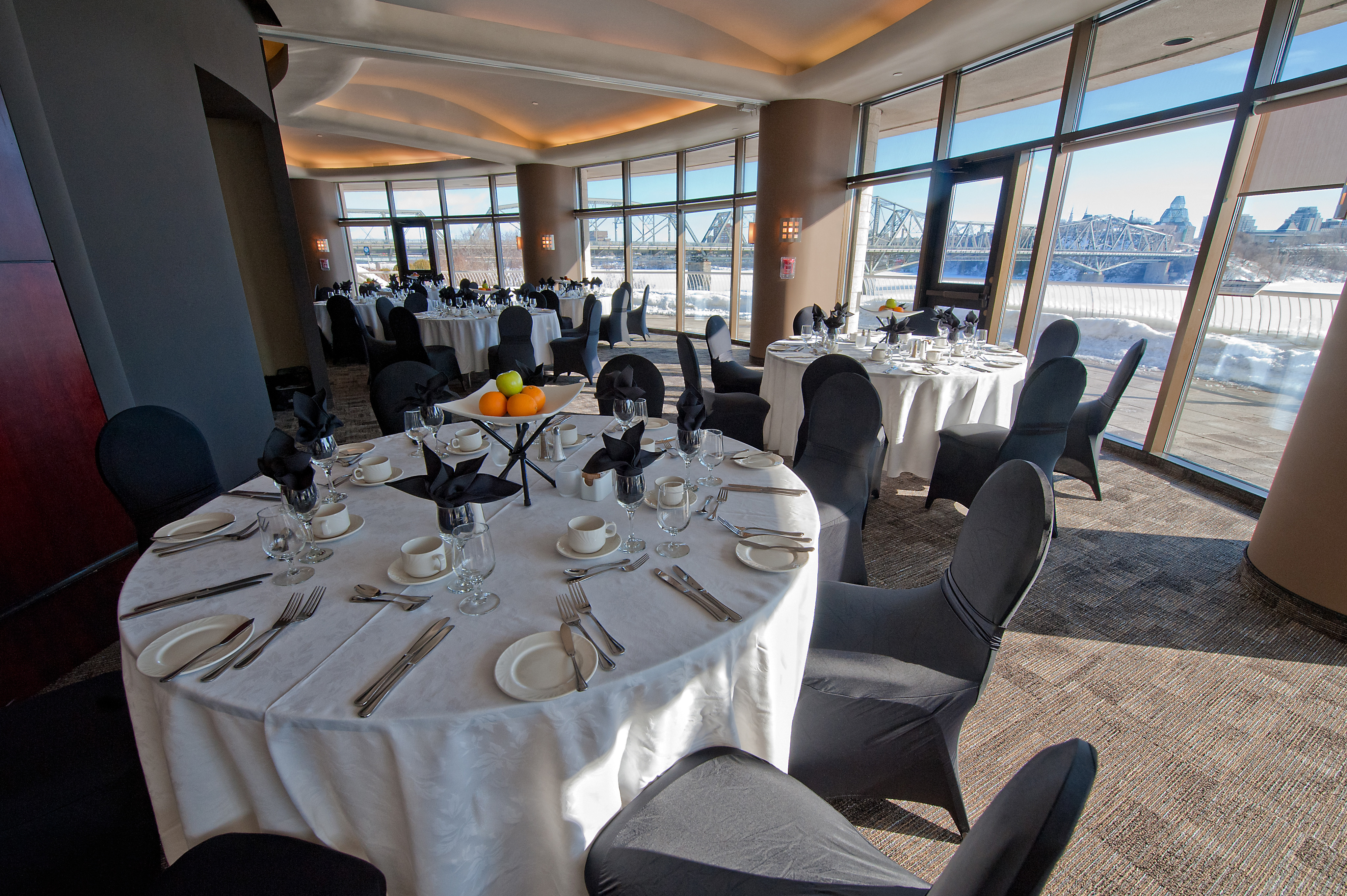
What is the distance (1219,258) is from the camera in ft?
12.9

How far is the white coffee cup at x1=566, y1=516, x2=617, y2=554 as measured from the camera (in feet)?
4.73

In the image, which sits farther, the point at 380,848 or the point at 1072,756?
the point at 380,848

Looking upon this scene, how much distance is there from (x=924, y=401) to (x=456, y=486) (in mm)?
3218

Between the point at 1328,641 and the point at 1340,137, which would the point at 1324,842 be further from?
the point at 1340,137

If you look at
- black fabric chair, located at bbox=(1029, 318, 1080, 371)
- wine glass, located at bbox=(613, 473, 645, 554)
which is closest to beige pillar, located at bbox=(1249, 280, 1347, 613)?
black fabric chair, located at bbox=(1029, 318, 1080, 371)

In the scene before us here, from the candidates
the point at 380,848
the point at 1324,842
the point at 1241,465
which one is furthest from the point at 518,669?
the point at 1241,465

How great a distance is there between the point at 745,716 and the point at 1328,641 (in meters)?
3.03

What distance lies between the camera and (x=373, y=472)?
6.31ft

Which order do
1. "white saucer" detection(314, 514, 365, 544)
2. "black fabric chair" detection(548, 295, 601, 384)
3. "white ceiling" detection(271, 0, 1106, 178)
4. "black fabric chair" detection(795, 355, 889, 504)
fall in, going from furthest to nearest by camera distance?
"black fabric chair" detection(548, 295, 601, 384), "white ceiling" detection(271, 0, 1106, 178), "black fabric chair" detection(795, 355, 889, 504), "white saucer" detection(314, 514, 365, 544)

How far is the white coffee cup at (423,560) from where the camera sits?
4.38 feet

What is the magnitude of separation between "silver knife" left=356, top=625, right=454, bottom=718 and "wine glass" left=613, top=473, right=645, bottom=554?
48cm

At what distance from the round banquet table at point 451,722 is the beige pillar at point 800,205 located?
6.70m

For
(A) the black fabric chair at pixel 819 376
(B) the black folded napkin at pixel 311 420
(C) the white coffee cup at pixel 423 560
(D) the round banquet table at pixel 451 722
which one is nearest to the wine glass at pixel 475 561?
(D) the round banquet table at pixel 451 722

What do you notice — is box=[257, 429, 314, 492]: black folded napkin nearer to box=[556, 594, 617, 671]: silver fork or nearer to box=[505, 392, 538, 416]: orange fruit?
box=[505, 392, 538, 416]: orange fruit
